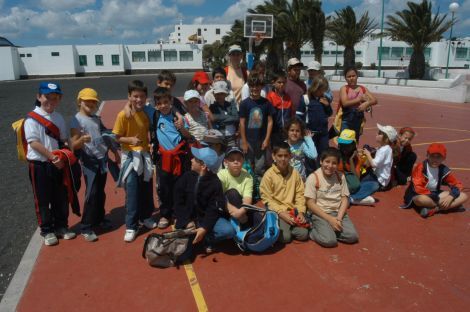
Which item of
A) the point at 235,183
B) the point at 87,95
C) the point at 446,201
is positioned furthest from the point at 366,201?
the point at 87,95

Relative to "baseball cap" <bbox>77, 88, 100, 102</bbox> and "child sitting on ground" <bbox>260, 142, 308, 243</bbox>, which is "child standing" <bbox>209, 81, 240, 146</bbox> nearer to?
"child sitting on ground" <bbox>260, 142, 308, 243</bbox>

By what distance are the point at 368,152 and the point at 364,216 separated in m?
1.15

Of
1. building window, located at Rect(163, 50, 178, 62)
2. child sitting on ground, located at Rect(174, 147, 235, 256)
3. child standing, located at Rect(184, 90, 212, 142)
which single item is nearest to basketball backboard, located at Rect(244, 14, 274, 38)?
child standing, located at Rect(184, 90, 212, 142)

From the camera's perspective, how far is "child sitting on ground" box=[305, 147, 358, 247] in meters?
4.09

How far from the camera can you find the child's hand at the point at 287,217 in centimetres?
419

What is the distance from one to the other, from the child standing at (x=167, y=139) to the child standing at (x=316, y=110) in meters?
2.11

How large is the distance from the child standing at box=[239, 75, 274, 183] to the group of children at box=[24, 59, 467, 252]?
0.05 feet

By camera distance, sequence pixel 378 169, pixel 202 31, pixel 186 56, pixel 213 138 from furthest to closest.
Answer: pixel 202 31, pixel 186 56, pixel 378 169, pixel 213 138

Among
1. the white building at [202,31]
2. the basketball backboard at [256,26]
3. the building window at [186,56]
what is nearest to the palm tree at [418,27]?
the basketball backboard at [256,26]

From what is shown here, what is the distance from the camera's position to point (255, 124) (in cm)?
512

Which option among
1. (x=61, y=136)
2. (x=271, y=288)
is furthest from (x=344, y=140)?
(x=61, y=136)

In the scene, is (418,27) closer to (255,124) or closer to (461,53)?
(255,124)

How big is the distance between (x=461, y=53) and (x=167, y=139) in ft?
193

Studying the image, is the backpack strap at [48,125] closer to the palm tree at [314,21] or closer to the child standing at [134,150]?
the child standing at [134,150]
